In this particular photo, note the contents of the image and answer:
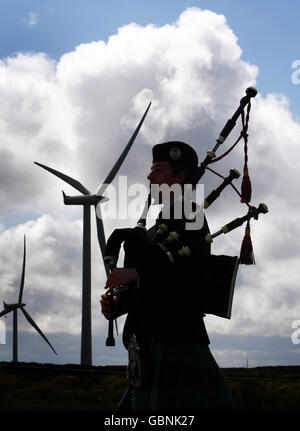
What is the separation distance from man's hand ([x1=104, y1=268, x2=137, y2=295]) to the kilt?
68 centimetres

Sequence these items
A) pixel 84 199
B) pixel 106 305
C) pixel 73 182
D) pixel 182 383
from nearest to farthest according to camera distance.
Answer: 1. pixel 182 383
2. pixel 106 305
3. pixel 84 199
4. pixel 73 182

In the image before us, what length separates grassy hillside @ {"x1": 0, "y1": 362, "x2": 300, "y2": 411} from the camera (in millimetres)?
10281

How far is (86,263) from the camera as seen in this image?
24906mm

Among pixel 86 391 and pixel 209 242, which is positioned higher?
pixel 209 242

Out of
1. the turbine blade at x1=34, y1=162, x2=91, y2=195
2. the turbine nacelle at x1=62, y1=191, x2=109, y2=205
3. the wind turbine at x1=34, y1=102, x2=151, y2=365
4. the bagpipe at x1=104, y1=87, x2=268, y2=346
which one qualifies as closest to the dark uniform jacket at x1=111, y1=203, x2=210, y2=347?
the bagpipe at x1=104, y1=87, x2=268, y2=346

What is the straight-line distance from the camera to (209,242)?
220 inches

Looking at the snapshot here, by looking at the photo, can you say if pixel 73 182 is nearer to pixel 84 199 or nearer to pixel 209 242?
pixel 84 199

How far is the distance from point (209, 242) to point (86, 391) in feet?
21.3

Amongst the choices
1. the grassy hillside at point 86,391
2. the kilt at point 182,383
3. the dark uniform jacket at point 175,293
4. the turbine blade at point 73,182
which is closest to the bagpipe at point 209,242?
the dark uniform jacket at point 175,293

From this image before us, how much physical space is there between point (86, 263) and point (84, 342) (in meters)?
3.50

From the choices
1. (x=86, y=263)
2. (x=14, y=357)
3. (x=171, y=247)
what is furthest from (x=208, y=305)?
(x=14, y=357)

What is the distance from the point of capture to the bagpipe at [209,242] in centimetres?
555

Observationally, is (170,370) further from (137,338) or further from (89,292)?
(89,292)

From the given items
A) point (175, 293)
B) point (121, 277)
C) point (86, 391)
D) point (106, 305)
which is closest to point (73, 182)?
point (86, 391)
